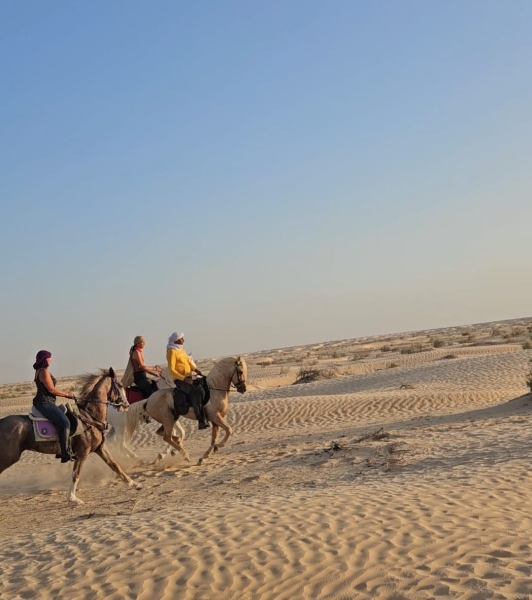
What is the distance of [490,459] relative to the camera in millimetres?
9906

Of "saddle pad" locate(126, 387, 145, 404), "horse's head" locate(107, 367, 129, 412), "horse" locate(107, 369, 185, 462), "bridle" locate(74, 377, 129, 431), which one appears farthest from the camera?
"saddle pad" locate(126, 387, 145, 404)

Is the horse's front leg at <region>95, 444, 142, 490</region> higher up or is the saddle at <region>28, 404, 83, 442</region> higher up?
the saddle at <region>28, 404, 83, 442</region>

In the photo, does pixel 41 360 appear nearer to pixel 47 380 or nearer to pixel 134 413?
pixel 47 380

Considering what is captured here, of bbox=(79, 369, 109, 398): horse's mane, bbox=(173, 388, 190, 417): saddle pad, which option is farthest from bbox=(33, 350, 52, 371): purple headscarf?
bbox=(173, 388, 190, 417): saddle pad

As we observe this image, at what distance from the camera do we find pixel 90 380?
10562mm

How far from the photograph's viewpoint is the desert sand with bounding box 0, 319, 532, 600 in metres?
A: 5.31

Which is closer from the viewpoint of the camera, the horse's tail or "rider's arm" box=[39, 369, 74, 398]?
"rider's arm" box=[39, 369, 74, 398]

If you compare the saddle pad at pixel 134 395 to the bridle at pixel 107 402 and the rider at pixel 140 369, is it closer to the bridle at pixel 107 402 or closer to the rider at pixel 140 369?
the rider at pixel 140 369

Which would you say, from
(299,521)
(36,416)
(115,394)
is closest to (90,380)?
(115,394)

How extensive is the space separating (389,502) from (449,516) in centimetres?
93

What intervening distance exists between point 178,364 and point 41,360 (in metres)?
3.19

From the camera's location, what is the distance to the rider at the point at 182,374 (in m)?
12.0

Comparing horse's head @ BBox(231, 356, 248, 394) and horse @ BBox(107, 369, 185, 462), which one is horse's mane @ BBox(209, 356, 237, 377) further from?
horse @ BBox(107, 369, 185, 462)

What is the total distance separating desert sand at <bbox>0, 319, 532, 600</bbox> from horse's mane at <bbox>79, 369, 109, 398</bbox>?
175cm
